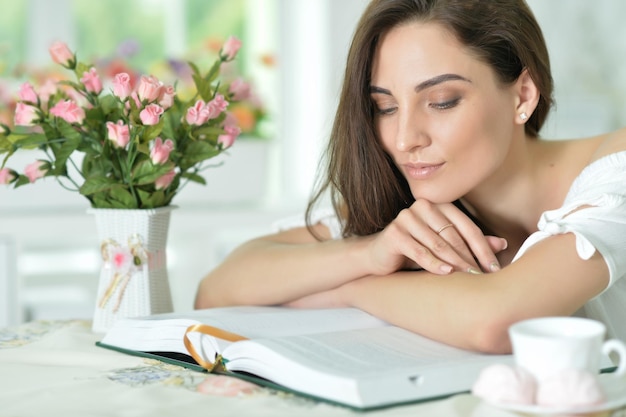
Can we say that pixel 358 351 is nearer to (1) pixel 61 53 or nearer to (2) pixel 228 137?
(2) pixel 228 137

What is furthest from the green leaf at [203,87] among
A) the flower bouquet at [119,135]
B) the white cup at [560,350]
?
the white cup at [560,350]

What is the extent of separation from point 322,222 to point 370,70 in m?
0.39

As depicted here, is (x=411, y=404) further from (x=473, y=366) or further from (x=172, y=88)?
(x=172, y=88)

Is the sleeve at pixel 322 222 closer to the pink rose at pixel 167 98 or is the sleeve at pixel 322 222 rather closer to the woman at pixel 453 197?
the woman at pixel 453 197

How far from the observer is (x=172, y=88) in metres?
1.45

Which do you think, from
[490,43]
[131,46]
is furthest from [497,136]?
[131,46]

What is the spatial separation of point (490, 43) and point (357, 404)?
0.78m

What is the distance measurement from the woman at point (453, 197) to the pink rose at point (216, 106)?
238 mm

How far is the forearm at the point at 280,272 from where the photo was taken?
1.52m

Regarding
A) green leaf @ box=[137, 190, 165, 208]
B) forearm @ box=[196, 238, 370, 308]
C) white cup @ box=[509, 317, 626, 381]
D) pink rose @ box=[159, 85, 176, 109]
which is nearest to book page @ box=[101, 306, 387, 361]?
forearm @ box=[196, 238, 370, 308]

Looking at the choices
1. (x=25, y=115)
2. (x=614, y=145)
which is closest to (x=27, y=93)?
(x=25, y=115)

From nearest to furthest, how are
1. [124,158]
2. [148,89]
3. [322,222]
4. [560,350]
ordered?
[560,350], [148,89], [124,158], [322,222]

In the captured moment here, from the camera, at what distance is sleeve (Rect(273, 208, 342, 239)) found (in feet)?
5.90

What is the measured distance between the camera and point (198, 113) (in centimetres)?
145
